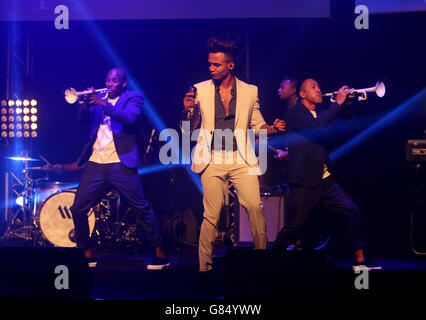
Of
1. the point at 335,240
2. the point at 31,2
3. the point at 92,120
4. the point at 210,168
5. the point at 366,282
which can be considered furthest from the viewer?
the point at 335,240

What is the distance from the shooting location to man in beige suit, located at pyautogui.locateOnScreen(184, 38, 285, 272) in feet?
17.9

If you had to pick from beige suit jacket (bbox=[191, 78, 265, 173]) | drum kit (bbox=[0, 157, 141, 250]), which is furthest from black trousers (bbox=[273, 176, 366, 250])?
drum kit (bbox=[0, 157, 141, 250])

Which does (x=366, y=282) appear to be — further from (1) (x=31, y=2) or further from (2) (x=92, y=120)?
(1) (x=31, y=2)

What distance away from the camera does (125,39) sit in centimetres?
935

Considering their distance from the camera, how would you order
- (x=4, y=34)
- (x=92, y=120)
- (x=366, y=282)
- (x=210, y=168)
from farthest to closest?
(x=4, y=34) < (x=92, y=120) < (x=210, y=168) < (x=366, y=282)

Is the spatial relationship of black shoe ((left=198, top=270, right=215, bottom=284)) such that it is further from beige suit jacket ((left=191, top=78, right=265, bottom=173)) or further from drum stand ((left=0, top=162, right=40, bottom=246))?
drum stand ((left=0, top=162, right=40, bottom=246))

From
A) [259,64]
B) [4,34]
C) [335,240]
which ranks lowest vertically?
[335,240]

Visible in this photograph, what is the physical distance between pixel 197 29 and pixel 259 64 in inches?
50.9

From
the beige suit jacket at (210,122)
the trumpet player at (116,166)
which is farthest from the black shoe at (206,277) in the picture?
the beige suit jacket at (210,122)

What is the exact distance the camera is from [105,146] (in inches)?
253

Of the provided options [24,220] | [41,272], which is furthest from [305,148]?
[24,220]

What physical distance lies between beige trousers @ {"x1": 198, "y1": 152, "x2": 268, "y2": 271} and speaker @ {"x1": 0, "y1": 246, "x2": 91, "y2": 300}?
5.67ft

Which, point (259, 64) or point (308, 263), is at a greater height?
point (259, 64)

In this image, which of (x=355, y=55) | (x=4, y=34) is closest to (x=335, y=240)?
(x=355, y=55)
